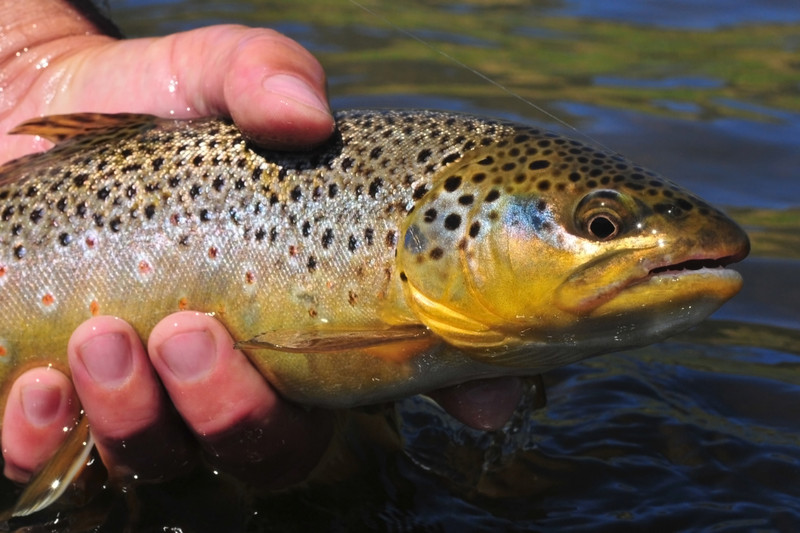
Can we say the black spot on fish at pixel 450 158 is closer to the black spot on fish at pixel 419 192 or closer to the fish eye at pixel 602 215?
the black spot on fish at pixel 419 192

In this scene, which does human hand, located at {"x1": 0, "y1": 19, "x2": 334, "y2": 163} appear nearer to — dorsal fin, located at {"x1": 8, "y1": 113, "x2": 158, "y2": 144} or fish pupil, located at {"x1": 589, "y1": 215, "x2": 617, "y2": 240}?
dorsal fin, located at {"x1": 8, "y1": 113, "x2": 158, "y2": 144}

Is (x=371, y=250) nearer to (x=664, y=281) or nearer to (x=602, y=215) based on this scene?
(x=602, y=215)

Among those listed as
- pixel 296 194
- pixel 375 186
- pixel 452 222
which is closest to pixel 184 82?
pixel 296 194

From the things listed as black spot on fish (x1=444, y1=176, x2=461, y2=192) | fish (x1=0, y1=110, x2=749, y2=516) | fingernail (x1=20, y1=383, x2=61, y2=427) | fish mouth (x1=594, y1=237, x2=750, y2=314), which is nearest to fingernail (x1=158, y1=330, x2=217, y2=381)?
fish (x1=0, y1=110, x2=749, y2=516)

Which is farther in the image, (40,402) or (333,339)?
(40,402)

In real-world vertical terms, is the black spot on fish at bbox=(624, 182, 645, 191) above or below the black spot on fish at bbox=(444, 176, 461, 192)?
above

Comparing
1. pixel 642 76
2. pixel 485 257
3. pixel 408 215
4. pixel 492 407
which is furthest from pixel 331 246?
pixel 642 76

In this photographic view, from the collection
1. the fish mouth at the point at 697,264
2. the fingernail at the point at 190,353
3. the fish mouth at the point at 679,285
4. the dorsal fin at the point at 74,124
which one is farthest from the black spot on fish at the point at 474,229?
the dorsal fin at the point at 74,124
